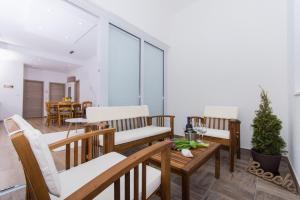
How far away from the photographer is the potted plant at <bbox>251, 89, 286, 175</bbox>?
70.2 inches

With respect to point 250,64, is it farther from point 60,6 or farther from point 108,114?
point 60,6

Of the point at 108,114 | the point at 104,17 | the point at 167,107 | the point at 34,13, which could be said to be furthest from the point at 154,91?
the point at 34,13

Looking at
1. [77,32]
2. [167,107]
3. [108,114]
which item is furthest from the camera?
[77,32]

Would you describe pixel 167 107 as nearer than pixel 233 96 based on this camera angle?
No

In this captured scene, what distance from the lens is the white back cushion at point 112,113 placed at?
2002 mm

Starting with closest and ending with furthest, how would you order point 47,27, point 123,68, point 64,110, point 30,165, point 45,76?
point 30,165, point 123,68, point 47,27, point 64,110, point 45,76

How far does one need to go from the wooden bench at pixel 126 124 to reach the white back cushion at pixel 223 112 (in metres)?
0.83

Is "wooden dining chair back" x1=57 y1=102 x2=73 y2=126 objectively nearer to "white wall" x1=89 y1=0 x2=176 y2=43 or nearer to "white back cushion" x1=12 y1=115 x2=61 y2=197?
"white wall" x1=89 y1=0 x2=176 y2=43

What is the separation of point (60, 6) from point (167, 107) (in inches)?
125

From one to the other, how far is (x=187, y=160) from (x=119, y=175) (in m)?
0.79

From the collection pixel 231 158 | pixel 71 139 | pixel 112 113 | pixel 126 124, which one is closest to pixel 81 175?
pixel 71 139

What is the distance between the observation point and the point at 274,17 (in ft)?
7.88

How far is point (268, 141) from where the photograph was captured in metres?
1.80

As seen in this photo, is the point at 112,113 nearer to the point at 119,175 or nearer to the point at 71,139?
the point at 71,139
